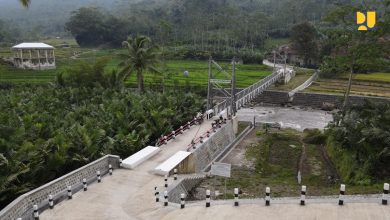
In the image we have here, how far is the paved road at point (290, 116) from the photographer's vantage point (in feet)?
125

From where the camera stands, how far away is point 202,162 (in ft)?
68.3

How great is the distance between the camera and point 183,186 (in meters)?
15.4

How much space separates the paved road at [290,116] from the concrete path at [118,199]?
23.2 metres

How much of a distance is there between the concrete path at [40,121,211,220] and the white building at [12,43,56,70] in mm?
53083

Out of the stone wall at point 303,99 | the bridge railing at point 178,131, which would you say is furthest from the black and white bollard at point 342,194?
the stone wall at point 303,99

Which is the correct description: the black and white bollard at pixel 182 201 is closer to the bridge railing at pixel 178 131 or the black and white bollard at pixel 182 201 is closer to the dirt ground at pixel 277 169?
the dirt ground at pixel 277 169

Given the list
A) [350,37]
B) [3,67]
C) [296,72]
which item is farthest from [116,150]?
[296,72]

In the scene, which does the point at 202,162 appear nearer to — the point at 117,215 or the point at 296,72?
the point at 117,215

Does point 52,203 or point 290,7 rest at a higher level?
point 290,7

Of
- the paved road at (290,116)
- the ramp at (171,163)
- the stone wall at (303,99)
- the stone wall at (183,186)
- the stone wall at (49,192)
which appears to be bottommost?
the paved road at (290,116)

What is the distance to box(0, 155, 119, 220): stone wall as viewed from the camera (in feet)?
35.7

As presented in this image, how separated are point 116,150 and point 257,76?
43492 millimetres

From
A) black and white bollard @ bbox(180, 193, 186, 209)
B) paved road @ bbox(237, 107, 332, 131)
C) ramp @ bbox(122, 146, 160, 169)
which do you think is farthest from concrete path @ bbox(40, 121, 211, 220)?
paved road @ bbox(237, 107, 332, 131)

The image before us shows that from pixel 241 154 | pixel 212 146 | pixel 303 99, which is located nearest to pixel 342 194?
pixel 212 146
